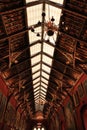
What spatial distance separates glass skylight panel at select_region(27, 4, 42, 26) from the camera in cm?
809

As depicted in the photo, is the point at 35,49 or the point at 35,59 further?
the point at 35,59

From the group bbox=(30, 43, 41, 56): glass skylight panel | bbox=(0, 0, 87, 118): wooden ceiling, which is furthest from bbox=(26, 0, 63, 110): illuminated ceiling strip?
bbox=(0, 0, 87, 118): wooden ceiling

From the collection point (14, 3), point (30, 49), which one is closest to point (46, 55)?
point (30, 49)

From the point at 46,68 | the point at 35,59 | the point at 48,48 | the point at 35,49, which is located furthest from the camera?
the point at 46,68

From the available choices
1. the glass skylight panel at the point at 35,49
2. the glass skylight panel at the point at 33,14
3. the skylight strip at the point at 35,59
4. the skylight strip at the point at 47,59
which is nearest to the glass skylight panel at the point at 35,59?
the skylight strip at the point at 35,59

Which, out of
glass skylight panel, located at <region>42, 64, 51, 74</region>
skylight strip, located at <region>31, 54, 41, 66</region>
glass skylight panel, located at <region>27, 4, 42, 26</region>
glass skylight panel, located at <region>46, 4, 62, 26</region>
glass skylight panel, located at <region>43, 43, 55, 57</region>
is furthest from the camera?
glass skylight panel, located at <region>42, 64, 51, 74</region>

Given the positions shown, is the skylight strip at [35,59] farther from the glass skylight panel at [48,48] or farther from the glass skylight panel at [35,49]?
the glass skylight panel at [48,48]

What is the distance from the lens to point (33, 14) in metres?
8.46

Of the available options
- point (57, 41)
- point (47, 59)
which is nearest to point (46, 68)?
point (47, 59)

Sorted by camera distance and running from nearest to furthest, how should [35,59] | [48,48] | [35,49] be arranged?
[48,48] < [35,49] < [35,59]

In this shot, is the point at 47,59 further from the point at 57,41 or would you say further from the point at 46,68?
the point at 57,41

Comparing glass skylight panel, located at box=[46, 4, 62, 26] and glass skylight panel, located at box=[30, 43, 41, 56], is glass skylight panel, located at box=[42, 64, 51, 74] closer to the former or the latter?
glass skylight panel, located at box=[30, 43, 41, 56]

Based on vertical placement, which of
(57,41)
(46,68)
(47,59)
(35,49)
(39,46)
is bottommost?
(46,68)

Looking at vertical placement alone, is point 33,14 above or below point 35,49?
above
